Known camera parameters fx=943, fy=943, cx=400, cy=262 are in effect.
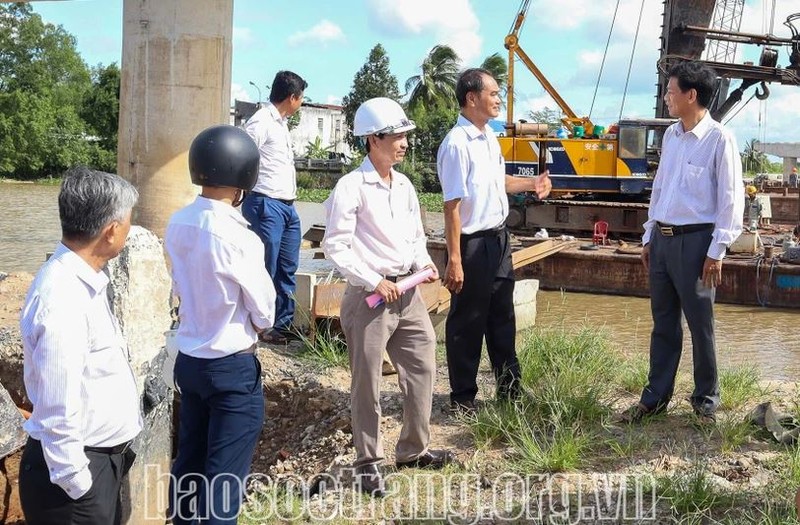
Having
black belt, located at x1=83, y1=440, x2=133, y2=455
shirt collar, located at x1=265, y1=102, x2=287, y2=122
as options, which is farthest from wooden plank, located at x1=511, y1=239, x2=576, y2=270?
black belt, located at x1=83, y1=440, x2=133, y2=455

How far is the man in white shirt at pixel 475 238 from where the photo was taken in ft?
16.3

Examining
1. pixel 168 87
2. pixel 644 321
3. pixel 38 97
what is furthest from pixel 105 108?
pixel 168 87

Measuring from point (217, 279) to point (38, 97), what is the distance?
66.3 meters

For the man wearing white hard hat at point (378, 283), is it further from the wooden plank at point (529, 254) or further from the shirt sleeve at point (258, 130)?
the wooden plank at point (529, 254)

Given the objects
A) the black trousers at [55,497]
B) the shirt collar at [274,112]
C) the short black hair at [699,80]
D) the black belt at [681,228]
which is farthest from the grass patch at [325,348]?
the black trousers at [55,497]

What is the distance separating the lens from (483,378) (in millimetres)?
6023

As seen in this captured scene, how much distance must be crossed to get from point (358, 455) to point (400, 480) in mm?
244

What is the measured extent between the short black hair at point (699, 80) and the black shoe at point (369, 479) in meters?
2.44

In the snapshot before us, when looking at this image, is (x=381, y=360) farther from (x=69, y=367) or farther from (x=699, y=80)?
(x=699, y=80)

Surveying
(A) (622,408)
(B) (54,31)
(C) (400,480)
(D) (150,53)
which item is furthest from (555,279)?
(B) (54,31)

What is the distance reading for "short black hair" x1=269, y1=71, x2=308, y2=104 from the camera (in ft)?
22.0

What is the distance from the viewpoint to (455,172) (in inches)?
196

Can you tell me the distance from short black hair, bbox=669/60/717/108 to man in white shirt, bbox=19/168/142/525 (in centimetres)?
301

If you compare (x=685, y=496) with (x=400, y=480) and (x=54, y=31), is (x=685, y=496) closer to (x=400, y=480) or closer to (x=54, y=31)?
A: (x=400, y=480)
